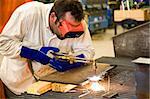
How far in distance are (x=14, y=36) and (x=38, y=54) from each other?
0.24 metres

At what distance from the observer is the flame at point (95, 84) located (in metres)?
1.38

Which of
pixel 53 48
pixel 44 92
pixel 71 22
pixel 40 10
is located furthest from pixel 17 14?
pixel 44 92

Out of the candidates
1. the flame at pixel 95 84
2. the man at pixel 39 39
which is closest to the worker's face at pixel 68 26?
the man at pixel 39 39

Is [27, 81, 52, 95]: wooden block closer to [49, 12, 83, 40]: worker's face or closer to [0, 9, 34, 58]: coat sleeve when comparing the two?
[49, 12, 83, 40]: worker's face

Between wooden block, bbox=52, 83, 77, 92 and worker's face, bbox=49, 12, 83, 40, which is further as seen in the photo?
worker's face, bbox=49, 12, 83, 40

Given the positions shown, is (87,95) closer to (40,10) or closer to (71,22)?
(71,22)

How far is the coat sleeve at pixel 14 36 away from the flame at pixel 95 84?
547 millimetres

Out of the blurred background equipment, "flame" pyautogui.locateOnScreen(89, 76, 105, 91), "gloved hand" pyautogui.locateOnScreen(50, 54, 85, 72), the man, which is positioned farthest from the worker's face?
the blurred background equipment

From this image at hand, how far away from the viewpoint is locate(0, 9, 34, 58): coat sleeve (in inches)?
70.4

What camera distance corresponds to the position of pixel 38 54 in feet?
5.49

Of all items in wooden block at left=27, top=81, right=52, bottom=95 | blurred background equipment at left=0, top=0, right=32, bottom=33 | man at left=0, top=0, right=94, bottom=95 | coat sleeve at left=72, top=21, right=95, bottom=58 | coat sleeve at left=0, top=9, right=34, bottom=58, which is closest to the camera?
wooden block at left=27, top=81, right=52, bottom=95

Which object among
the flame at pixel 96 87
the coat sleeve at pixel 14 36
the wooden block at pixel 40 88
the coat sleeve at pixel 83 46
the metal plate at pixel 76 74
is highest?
the coat sleeve at pixel 14 36

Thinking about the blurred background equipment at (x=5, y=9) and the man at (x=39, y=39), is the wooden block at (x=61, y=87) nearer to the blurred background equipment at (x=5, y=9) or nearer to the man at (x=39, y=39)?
the man at (x=39, y=39)

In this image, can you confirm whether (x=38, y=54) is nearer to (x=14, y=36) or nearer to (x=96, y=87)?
(x=14, y=36)
